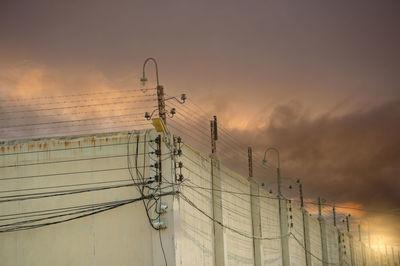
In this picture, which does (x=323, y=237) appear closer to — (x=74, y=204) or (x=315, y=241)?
(x=315, y=241)

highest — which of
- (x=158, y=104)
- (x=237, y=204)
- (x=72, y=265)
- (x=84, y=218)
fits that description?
(x=158, y=104)

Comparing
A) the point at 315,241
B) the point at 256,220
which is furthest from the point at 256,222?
the point at 315,241

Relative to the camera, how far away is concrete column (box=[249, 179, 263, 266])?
28.7 meters

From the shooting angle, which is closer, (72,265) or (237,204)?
(72,265)

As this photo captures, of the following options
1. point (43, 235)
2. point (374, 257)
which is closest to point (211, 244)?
point (43, 235)

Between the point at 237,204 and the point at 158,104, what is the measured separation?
9042 mm

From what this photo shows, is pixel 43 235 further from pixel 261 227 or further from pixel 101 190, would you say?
pixel 261 227

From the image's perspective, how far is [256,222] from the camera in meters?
29.0

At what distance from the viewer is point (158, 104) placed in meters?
19.6

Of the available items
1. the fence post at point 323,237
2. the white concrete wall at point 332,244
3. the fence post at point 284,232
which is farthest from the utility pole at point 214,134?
the white concrete wall at point 332,244

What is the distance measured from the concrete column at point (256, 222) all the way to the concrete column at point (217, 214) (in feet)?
18.8

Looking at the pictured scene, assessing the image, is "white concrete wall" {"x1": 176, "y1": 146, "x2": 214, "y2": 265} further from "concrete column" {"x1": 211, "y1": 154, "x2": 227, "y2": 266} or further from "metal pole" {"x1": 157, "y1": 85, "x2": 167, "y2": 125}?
"metal pole" {"x1": 157, "y1": 85, "x2": 167, "y2": 125}

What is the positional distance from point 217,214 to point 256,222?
20.6 ft

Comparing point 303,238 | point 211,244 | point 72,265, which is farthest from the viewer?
point 303,238
